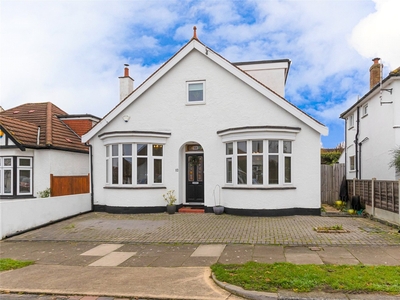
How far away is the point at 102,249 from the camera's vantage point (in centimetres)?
877

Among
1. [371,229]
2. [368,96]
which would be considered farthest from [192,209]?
[368,96]

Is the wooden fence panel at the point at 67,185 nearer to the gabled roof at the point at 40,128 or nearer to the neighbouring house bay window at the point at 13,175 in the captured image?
the neighbouring house bay window at the point at 13,175

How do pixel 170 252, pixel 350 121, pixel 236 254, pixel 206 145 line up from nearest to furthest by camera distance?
pixel 236 254 → pixel 170 252 → pixel 206 145 → pixel 350 121

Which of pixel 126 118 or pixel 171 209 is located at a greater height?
pixel 126 118

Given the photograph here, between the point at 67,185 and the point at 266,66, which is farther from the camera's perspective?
the point at 266,66

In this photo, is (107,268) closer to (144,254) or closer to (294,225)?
(144,254)

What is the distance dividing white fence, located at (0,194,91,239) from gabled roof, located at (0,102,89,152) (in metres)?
3.85

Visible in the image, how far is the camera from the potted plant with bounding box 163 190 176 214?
1426 cm

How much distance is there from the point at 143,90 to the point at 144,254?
29.4 ft

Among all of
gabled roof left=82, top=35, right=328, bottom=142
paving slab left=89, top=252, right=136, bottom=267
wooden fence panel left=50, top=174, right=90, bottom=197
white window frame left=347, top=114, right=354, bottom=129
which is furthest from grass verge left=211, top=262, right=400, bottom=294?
white window frame left=347, top=114, right=354, bottom=129

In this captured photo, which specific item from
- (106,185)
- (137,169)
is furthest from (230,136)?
(106,185)

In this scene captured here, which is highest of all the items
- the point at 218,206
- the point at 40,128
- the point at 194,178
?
the point at 40,128

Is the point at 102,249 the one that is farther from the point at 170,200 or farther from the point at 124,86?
the point at 124,86

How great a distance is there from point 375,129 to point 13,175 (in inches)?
720
